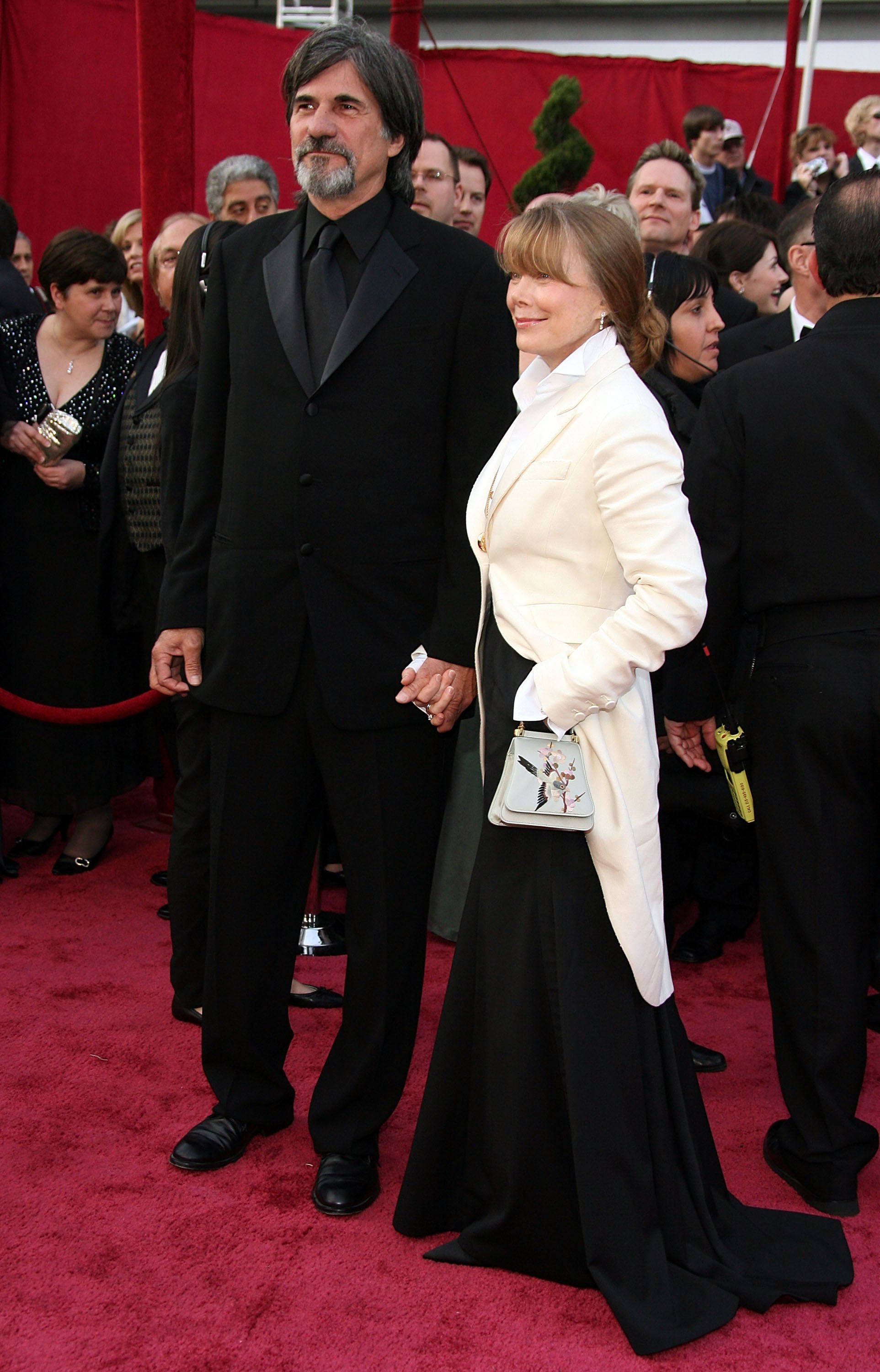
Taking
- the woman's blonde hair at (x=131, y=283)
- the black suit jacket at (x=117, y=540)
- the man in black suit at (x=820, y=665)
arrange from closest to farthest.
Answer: the man in black suit at (x=820, y=665) → the black suit jacket at (x=117, y=540) → the woman's blonde hair at (x=131, y=283)

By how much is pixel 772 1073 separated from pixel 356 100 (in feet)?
7.50

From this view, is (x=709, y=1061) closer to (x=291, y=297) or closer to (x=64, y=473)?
(x=291, y=297)

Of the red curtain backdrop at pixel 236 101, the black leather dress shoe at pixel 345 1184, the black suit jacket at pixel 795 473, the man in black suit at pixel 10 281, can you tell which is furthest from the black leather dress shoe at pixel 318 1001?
the red curtain backdrop at pixel 236 101

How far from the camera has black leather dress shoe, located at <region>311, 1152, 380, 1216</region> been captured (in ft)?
7.77

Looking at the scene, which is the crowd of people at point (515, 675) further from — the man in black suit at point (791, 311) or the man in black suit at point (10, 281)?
the man in black suit at point (10, 281)

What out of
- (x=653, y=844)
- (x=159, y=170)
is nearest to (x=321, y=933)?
(x=653, y=844)

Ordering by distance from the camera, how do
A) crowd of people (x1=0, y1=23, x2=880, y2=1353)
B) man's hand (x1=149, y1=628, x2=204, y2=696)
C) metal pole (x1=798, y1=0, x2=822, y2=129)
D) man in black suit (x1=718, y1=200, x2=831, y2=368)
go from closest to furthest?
crowd of people (x1=0, y1=23, x2=880, y2=1353) < man's hand (x1=149, y1=628, x2=204, y2=696) < man in black suit (x1=718, y1=200, x2=831, y2=368) < metal pole (x1=798, y1=0, x2=822, y2=129)

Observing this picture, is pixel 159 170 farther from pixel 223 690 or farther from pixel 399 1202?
pixel 399 1202

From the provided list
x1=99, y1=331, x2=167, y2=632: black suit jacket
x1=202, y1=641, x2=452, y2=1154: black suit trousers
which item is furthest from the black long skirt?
x1=99, y1=331, x2=167, y2=632: black suit jacket

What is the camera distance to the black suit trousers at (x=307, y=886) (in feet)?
7.86

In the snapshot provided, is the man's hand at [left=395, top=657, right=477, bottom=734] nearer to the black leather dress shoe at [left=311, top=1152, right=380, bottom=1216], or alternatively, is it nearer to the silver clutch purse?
the black leather dress shoe at [left=311, top=1152, right=380, bottom=1216]

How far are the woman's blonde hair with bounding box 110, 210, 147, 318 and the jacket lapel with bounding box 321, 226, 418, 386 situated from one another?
2371 millimetres

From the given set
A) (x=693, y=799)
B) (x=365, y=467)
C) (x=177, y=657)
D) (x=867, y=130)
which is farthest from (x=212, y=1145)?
(x=867, y=130)

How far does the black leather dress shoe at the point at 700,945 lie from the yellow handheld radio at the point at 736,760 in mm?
1159
